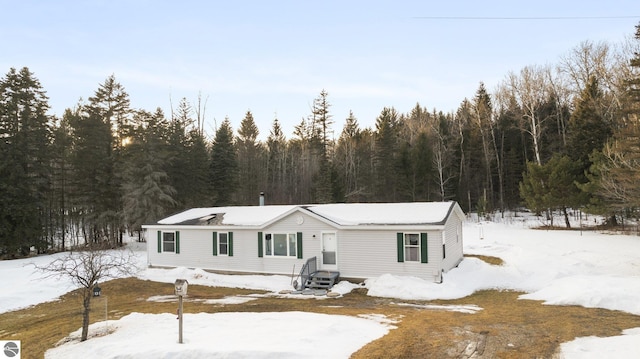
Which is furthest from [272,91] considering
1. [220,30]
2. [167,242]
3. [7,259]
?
[7,259]

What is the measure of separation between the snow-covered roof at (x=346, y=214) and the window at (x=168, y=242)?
69cm

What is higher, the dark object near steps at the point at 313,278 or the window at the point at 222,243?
the window at the point at 222,243

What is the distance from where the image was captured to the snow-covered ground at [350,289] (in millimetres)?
8133

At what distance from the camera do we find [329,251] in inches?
716

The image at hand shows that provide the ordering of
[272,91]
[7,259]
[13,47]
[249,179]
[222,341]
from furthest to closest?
[249,179] → [272,91] → [7,259] → [13,47] → [222,341]

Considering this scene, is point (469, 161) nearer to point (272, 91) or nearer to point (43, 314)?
point (272, 91)

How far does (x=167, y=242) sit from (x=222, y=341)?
1499 cm

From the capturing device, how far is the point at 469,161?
1922 inches

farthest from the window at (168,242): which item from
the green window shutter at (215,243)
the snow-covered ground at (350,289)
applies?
the green window shutter at (215,243)

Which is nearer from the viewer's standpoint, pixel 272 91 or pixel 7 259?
pixel 7 259

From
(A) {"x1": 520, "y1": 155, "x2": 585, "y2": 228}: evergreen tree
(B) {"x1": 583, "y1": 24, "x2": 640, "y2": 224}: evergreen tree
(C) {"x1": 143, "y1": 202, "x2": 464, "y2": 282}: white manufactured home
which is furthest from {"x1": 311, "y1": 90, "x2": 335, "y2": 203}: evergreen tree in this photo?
(B) {"x1": 583, "y1": 24, "x2": 640, "y2": 224}: evergreen tree

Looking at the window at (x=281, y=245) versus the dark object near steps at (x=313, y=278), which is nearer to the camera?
the dark object near steps at (x=313, y=278)

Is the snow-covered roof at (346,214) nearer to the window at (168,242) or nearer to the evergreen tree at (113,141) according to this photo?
the window at (168,242)

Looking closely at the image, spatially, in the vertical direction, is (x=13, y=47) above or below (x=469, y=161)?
above
